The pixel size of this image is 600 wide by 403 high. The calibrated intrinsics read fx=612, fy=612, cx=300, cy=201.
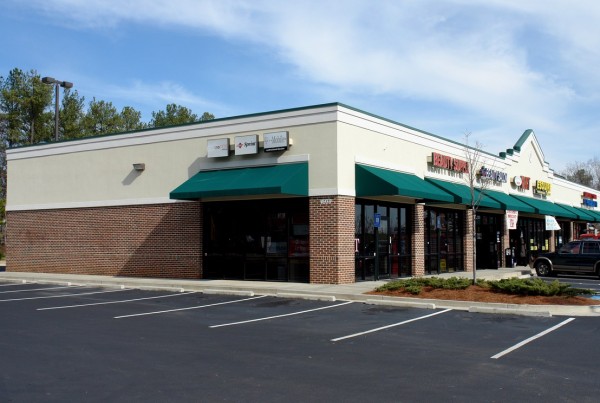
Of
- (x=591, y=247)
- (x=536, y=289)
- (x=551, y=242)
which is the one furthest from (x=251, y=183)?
(x=551, y=242)

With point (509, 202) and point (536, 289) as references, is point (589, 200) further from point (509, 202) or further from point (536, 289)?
point (536, 289)

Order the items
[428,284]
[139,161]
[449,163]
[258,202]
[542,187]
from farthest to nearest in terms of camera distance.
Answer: [542,187]
[449,163]
[139,161]
[258,202]
[428,284]

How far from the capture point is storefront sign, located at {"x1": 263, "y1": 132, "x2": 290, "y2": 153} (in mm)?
20359

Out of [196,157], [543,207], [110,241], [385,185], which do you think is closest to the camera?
[385,185]

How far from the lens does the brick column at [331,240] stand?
64.1ft

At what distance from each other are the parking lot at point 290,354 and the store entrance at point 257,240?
5.28 m

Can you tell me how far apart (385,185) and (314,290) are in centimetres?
437

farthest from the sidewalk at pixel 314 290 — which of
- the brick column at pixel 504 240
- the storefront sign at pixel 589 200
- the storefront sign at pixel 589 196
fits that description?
the storefront sign at pixel 589 196

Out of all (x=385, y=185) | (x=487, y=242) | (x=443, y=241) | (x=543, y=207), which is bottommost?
(x=487, y=242)

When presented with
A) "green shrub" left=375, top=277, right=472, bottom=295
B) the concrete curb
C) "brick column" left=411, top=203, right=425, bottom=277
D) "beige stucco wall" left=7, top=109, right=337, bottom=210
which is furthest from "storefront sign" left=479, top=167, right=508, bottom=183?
"green shrub" left=375, top=277, right=472, bottom=295

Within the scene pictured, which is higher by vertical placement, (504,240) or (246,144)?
(246,144)

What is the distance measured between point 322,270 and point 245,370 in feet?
37.9

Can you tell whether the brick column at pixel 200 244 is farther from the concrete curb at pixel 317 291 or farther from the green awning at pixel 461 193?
the green awning at pixel 461 193

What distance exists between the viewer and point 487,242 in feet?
98.7
